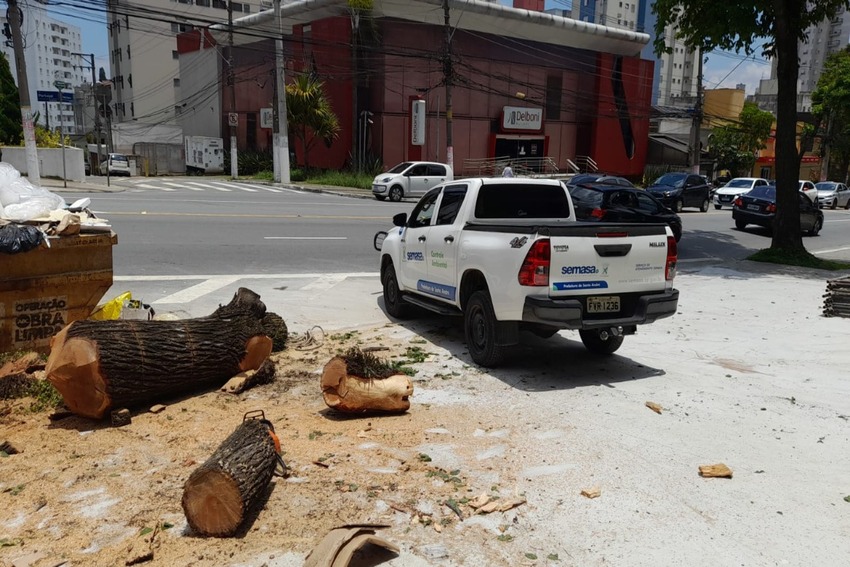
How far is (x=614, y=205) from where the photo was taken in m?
16.3

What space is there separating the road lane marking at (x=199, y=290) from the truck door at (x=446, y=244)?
3750 mm

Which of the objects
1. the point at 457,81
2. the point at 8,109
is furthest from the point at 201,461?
the point at 8,109

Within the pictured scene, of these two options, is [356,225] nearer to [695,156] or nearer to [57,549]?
[57,549]

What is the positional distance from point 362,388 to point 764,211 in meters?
20.3

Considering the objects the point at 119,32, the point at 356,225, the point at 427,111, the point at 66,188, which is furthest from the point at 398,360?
the point at 119,32

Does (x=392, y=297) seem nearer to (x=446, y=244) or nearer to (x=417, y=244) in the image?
(x=417, y=244)

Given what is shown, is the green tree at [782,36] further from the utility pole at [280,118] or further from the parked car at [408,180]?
the utility pole at [280,118]

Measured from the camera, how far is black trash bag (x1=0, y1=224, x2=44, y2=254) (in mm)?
6051

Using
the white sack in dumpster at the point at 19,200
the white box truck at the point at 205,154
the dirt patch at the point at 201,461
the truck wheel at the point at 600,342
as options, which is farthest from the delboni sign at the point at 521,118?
the dirt patch at the point at 201,461

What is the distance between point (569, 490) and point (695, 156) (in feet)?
136

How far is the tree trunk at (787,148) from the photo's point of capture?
16.0 meters

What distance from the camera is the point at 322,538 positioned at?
3.60 m

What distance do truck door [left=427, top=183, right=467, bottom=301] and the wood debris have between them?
3341 millimetres

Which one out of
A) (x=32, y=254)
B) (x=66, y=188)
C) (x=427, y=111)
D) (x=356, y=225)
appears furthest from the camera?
(x=427, y=111)
